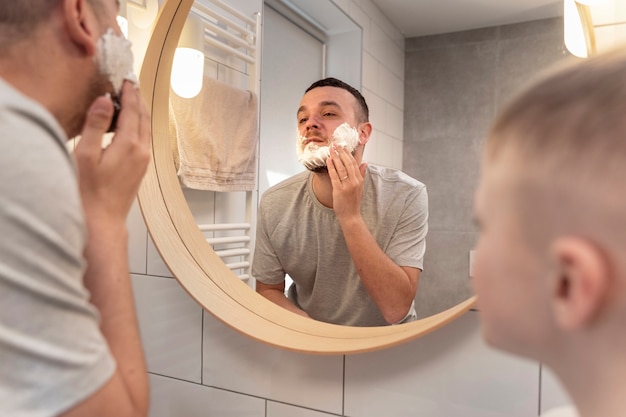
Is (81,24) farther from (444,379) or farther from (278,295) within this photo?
(444,379)

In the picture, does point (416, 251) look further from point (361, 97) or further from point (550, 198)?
point (550, 198)

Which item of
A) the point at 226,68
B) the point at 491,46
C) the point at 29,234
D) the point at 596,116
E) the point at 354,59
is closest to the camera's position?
the point at 596,116

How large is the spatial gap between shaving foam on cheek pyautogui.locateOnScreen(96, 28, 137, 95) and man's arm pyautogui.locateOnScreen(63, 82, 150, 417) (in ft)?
0.05

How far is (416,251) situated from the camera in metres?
0.71

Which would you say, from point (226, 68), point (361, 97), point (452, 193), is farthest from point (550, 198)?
point (226, 68)

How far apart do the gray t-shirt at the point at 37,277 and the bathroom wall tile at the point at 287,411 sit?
0.45 m

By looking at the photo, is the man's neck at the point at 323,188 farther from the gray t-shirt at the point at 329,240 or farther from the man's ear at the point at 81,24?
the man's ear at the point at 81,24

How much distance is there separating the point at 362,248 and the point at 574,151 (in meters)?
0.49

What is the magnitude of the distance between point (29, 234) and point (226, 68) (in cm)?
62

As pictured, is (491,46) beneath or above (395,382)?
above

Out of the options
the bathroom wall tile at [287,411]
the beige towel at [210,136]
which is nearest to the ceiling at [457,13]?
the beige towel at [210,136]

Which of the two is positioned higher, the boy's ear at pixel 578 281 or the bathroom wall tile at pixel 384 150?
the bathroom wall tile at pixel 384 150

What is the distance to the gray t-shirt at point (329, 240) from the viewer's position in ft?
2.37

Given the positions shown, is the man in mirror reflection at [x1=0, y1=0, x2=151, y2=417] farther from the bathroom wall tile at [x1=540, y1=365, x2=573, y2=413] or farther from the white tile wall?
the bathroom wall tile at [x1=540, y1=365, x2=573, y2=413]
